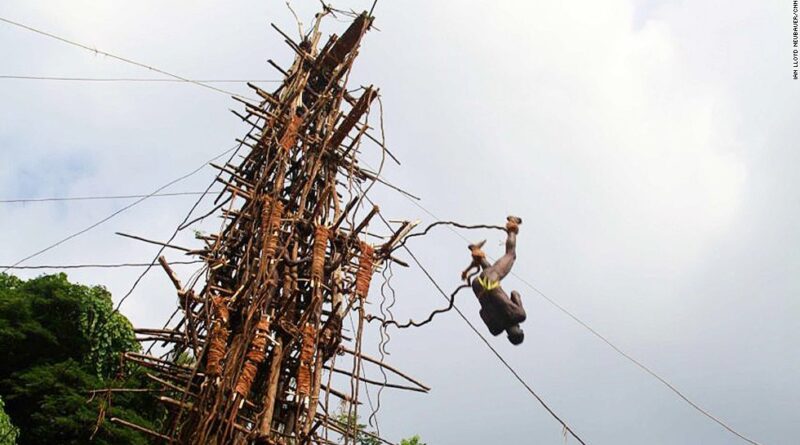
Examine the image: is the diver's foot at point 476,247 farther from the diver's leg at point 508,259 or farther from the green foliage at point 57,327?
the green foliage at point 57,327

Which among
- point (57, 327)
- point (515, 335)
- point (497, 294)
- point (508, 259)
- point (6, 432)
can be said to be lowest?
point (6, 432)

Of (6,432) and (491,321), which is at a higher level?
(491,321)

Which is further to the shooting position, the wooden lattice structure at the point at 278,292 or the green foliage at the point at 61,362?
the green foliage at the point at 61,362

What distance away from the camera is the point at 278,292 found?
560 cm

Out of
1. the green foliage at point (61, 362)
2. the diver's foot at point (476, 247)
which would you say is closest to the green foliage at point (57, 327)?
the green foliage at point (61, 362)

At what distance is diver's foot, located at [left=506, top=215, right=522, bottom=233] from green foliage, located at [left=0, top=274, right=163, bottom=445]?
23.4ft

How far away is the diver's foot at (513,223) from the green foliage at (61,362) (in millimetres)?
7131

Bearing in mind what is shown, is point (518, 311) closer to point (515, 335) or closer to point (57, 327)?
point (515, 335)

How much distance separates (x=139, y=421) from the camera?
31.4 ft

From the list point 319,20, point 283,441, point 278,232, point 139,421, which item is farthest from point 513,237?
point 139,421

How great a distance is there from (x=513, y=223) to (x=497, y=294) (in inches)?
29.6

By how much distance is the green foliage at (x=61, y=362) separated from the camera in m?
9.29

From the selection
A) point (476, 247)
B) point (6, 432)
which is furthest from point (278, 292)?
point (6, 432)

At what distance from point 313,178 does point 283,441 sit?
2585 millimetres
